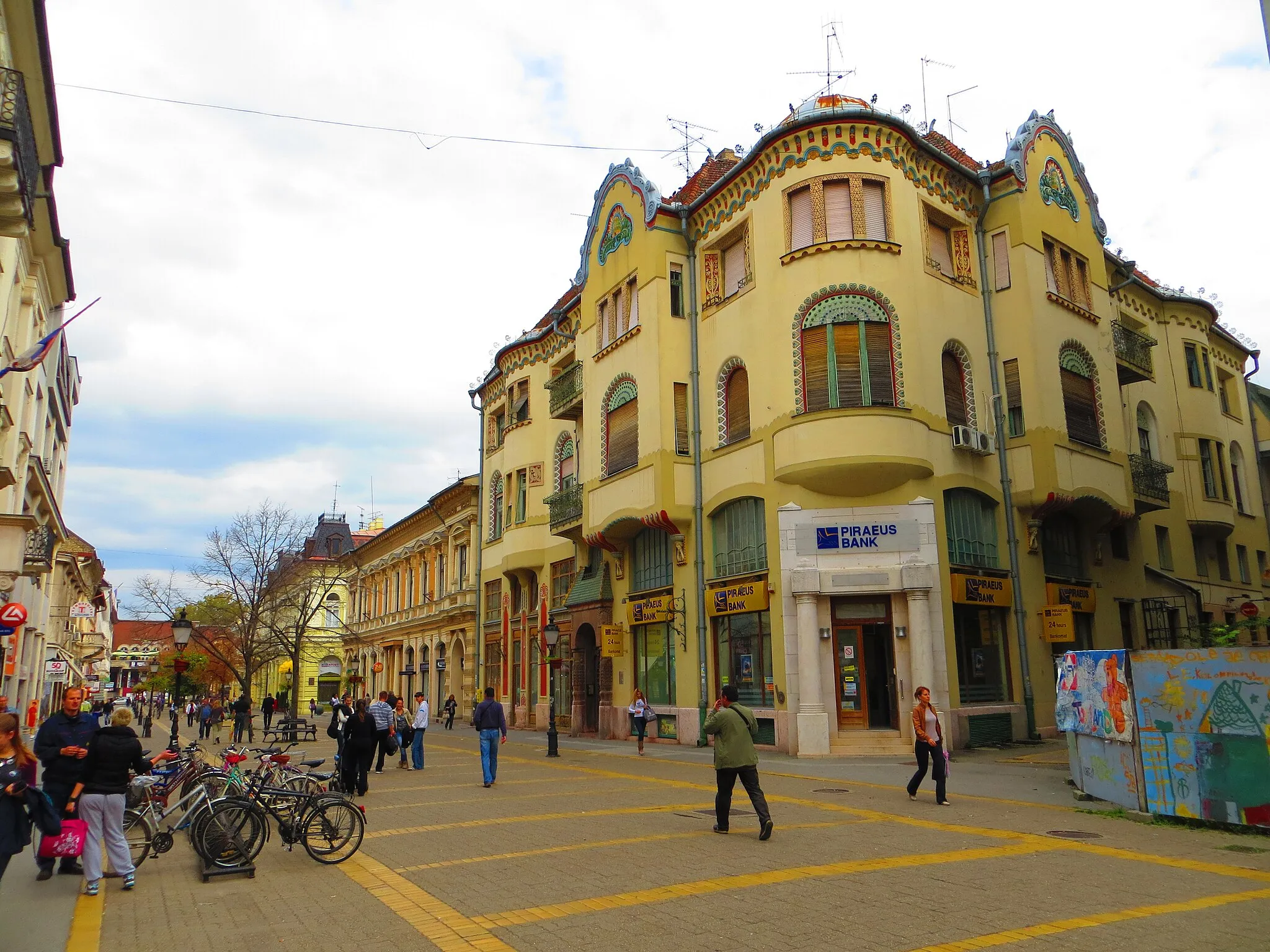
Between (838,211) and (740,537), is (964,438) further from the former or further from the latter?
(838,211)

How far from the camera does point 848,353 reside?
2195 cm

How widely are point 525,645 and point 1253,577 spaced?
27.5 meters

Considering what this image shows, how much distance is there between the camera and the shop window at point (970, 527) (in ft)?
73.3

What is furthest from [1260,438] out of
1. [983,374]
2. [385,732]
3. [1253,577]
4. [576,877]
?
[576,877]

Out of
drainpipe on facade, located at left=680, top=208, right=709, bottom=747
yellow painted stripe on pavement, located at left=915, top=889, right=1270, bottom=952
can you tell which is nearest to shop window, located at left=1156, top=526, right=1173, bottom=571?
drainpipe on facade, located at left=680, top=208, right=709, bottom=747

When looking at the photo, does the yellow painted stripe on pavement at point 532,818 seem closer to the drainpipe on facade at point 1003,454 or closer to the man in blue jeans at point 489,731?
the man in blue jeans at point 489,731

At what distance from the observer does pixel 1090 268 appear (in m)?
27.3

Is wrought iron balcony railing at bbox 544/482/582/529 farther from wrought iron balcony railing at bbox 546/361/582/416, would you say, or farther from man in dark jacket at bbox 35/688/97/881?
man in dark jacket at bbox 35/688/97/881

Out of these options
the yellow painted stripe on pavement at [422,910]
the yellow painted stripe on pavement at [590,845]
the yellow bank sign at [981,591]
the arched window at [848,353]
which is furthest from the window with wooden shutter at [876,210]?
the yellow painted stripe on pavement at [422,910]

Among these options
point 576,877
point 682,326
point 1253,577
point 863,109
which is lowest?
point 576,877

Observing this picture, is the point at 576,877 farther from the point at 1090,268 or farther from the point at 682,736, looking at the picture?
the point at 1090,268

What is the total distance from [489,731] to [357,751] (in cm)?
220

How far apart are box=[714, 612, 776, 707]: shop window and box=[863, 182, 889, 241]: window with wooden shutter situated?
9.53 meters

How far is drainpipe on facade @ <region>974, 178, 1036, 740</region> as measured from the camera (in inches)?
905
